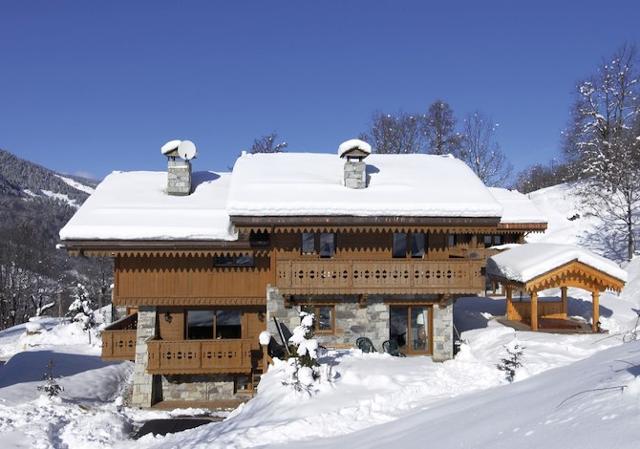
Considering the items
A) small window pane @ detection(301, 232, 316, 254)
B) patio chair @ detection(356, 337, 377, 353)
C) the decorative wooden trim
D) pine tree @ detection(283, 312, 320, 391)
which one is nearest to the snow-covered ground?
pine tree @ detection(283, 312, 320, 391)

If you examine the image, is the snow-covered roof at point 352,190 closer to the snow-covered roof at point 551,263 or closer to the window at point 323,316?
the snow-covered roof at point 551,263

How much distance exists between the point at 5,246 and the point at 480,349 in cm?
5587

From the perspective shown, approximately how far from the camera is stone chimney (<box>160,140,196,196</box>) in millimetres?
18812

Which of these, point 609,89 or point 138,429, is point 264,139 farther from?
point 138,429

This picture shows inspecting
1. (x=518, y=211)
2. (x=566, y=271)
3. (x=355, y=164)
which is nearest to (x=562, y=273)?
(x=566, y=271)

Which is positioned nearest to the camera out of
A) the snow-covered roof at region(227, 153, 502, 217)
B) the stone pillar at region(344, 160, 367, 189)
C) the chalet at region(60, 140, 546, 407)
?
the snow-covered roof at region(227, 153, 502, 217)

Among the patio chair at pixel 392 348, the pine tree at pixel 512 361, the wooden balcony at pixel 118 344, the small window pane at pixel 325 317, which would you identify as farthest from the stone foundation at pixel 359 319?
the wooden balcony at pixel 118 344

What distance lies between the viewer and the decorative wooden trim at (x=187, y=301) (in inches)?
655

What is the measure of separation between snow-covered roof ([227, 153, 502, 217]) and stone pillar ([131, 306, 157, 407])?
4873mm

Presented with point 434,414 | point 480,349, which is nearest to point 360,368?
point 480,349

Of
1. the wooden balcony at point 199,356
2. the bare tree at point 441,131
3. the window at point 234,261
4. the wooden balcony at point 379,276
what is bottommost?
the wooden balcony at point 199,356

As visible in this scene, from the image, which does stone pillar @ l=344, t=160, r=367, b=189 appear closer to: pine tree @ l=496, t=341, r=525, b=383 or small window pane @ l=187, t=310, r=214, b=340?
small window pane @ l=187, t=310, r=214, b=340

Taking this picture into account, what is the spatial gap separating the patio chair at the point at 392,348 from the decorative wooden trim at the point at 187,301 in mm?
4291

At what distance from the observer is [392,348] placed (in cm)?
1645
